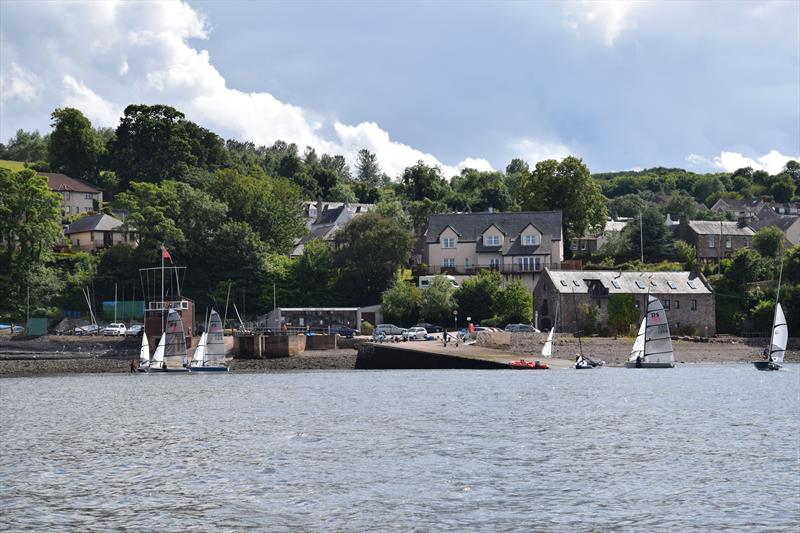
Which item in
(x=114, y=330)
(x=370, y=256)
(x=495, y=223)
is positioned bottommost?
(x=114, y=330)

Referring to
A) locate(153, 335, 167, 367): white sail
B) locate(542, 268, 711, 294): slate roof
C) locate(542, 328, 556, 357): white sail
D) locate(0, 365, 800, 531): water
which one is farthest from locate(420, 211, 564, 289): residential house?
locate(0, 365, 800, 531): water

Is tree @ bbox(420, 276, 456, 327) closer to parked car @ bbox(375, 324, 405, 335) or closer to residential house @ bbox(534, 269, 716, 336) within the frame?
parked car @ bbox(375, 324, 405, 335)

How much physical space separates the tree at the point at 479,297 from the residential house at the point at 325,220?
22751 mm

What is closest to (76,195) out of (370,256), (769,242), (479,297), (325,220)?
(325,220)

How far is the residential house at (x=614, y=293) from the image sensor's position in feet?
324

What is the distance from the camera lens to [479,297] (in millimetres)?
102500

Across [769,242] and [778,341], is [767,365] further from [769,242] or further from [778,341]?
[769,242]

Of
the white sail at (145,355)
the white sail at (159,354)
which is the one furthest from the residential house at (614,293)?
the white sail at (145,355)

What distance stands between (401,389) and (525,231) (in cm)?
5245

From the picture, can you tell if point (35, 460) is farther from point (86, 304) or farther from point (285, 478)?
Result: point (86, 304)

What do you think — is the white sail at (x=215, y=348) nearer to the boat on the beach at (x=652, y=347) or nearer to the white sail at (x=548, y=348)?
the white sail at (x=548, y=348)

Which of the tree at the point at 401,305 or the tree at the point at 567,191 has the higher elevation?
the tree at the point at 567,191

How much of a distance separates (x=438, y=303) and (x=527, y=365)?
20.4m

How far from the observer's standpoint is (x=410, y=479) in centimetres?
3322
